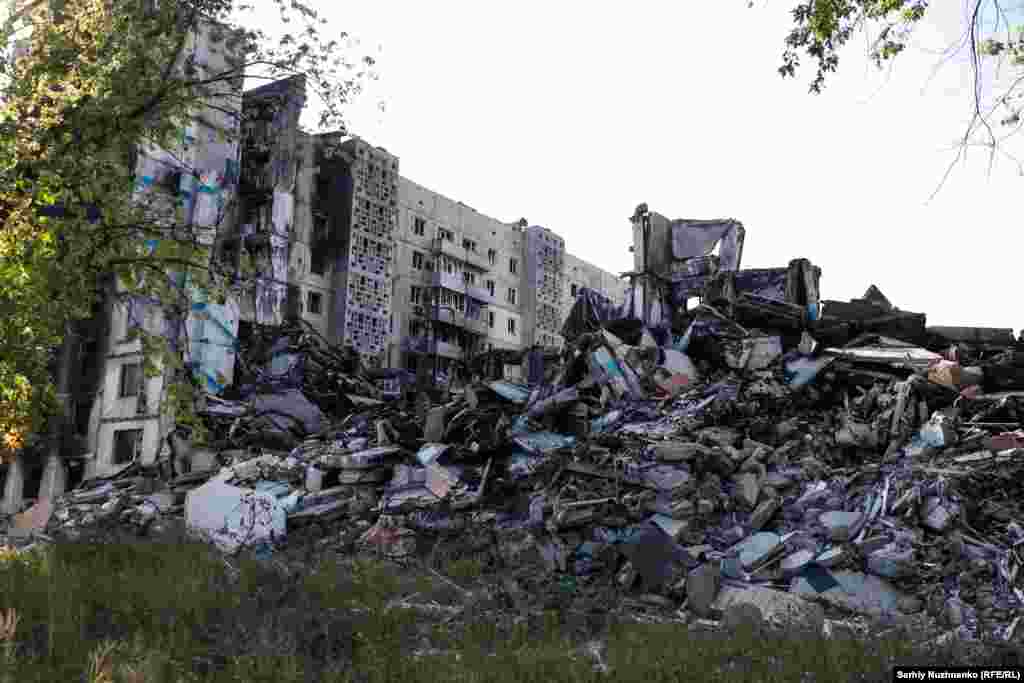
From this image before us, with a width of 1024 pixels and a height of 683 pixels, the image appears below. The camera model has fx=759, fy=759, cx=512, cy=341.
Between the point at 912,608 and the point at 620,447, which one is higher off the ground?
the point at 620,447

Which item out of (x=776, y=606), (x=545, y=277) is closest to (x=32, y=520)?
(x=776, y=606)

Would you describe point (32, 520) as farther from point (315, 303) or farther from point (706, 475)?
point (315, 303)

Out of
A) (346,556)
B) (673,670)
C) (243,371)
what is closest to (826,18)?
(673,670)

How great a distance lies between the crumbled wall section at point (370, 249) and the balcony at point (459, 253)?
3146 millimetres

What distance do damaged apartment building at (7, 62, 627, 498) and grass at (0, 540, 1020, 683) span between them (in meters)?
13.7

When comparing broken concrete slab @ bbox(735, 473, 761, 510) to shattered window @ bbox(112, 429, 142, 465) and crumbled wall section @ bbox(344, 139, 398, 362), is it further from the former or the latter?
crumbled wall section @ bbox(344, 139, 398, 362)

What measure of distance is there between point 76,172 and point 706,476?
912 cm

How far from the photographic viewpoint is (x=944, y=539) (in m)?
8.95

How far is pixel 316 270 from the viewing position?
113 feet

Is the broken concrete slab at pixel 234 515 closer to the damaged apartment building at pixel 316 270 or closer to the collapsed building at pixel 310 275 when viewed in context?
the collapsed building at pixel 310 275

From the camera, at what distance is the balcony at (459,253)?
131ft

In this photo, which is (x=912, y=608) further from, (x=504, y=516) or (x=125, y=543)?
(x=125, y=543)

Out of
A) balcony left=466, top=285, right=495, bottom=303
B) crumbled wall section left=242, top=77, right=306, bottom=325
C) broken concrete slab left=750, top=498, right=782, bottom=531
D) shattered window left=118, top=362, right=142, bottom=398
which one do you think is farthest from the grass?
balcony left=466, top=285, right=495, bottom=303

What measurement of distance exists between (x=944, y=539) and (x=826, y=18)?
620 centimetres
